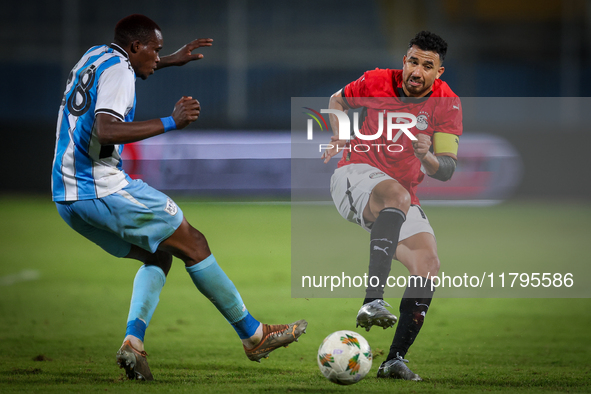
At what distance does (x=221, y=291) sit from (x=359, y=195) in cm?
100

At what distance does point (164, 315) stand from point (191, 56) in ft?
6.69

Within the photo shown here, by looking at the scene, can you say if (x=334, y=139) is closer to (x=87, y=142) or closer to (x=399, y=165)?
(x=399, y=165)

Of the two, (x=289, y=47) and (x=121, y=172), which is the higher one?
(x=289, y=47)

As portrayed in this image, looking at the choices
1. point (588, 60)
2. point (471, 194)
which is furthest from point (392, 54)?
point (471, 194)

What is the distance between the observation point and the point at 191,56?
3.89 meters

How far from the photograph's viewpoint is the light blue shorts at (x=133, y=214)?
3080 mm

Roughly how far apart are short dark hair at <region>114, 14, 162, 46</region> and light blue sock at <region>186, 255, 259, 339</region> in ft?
3.77

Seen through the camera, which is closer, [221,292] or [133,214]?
[133,214]

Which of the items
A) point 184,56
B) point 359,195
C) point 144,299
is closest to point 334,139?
point 359,195

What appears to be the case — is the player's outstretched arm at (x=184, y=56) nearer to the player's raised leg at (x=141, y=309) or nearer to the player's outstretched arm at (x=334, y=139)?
the player's outstretched arm at (x=334, y=139)

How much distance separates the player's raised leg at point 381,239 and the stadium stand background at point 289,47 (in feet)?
31.3

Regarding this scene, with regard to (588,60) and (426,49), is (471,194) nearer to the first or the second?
(426,49)

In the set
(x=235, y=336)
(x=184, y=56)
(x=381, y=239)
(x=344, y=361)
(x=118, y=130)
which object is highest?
(x=184, y=56)

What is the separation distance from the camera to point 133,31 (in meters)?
3.24
